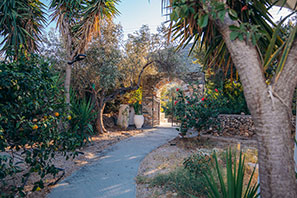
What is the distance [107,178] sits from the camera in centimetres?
354

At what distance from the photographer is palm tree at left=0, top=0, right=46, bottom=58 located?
5293mm

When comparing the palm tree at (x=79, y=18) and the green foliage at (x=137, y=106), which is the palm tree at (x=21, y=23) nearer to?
the palm tree at (x=79, y=18)

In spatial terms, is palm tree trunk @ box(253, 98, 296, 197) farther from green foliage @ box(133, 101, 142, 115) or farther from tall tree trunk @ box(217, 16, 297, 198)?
green foliage @ box(133, 101, 142, 115)

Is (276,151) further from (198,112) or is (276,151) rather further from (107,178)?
(198,112)

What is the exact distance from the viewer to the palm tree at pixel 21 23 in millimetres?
5293

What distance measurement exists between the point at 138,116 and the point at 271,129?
8483mm

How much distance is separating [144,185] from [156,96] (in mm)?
7846

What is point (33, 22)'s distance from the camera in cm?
613

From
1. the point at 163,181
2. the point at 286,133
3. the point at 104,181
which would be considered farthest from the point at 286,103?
the point at 104,181

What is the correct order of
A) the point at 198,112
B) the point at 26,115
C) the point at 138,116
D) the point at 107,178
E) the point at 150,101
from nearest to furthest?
the point at 26,115, the point at 107,178, the point at 198,112, the point at 138,116, the point at 150,101

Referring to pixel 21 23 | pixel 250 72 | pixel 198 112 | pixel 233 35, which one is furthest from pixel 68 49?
pixel 250 72

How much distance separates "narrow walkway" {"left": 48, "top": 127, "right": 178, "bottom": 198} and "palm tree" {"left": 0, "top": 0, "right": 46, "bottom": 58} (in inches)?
146

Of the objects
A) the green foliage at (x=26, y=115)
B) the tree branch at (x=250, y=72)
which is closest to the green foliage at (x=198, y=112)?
the green foliage at (x=26, y=115)

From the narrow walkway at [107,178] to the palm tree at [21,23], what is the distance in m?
3.72
